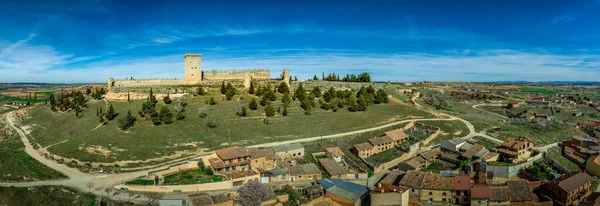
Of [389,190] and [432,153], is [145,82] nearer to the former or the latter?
[432,153]

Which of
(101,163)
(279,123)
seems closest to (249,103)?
(279,123)

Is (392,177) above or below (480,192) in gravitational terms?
above

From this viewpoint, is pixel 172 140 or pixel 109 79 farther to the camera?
pixel 109 79

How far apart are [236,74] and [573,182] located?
5715 cm

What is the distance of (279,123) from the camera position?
51688 mm

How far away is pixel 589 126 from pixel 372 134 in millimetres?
48243

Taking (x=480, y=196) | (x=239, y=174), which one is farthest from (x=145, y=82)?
(x=480, y=196)

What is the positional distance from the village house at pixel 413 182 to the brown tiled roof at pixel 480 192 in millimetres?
4504

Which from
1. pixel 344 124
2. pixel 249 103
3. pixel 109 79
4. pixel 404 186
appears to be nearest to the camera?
pixel 404 186

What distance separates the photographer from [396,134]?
48406 mm

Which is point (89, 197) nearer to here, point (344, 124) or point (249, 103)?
point (249, 103)

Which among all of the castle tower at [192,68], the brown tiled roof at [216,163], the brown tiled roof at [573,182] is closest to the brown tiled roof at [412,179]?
the brown tiled roof at [573,182]

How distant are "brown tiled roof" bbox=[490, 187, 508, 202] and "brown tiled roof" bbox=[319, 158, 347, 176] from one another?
540 inches

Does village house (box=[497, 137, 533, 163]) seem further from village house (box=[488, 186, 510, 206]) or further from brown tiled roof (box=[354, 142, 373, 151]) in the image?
brown tiled roof (box=[354, 142, 373, 151])
